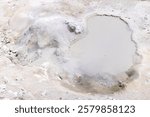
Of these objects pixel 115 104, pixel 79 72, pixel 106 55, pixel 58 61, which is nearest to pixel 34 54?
pixel 58 61

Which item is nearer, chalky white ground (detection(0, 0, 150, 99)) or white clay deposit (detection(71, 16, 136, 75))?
chalky white ground (detection(0, 0, 150, 99))

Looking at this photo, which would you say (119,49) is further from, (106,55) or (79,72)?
(79,72)

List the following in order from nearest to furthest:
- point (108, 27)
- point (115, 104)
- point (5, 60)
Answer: point (115, 104) < point (5, 60) < point (108, 27)

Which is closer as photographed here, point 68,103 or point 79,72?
point 68,103

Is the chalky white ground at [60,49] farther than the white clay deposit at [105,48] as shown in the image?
No

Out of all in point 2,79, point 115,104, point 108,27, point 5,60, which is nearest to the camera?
point 115,104

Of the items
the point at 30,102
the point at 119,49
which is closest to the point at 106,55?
the point at 119,49
